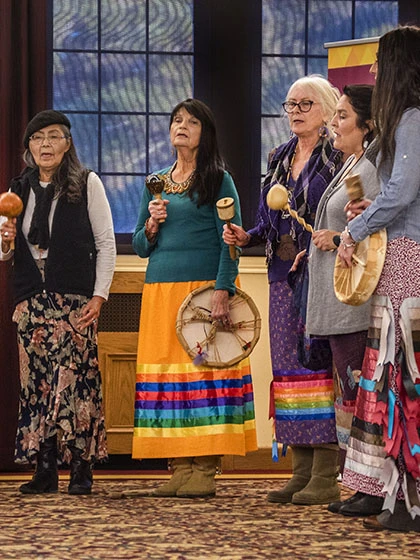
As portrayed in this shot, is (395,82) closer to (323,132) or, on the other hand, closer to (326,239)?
(326,239)

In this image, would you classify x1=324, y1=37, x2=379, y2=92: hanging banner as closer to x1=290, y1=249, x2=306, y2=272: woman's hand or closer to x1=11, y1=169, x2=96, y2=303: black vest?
x1=290, y1=249, x2=306, y2=272: woman's hand

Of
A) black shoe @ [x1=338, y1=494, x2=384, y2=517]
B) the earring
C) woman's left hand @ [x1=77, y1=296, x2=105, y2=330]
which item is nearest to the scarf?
woman's left hand @ [x1=77, y1=296, x2=105, y2=330]

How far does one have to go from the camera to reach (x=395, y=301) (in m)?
3.66

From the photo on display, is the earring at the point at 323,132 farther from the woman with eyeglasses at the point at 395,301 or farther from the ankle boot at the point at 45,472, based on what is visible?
the ankle boot at the point at 45,472

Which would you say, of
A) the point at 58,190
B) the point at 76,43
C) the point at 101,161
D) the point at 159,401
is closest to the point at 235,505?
the point at 159,401

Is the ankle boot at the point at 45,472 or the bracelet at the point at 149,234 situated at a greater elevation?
the bracelet at the point at 149,234

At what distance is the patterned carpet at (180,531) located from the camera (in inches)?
134

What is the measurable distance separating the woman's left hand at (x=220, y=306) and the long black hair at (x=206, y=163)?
38 centimetres

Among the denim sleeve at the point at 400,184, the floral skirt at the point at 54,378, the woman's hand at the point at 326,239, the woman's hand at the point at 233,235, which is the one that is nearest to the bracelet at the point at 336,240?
the woman's hand at the point at 326,239

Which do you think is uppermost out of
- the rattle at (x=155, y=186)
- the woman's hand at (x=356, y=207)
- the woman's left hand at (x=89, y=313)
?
the rattle at (x=155, y=186)

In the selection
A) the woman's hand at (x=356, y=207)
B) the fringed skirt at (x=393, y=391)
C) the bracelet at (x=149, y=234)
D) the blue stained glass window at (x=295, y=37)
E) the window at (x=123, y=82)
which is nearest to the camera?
the fringed skirt at (x=393, y=391)

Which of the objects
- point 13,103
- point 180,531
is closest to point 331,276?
point 180,531

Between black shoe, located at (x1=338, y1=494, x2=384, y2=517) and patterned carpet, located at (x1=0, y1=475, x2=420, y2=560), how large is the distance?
3 centimetres

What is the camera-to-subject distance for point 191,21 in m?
5.95
